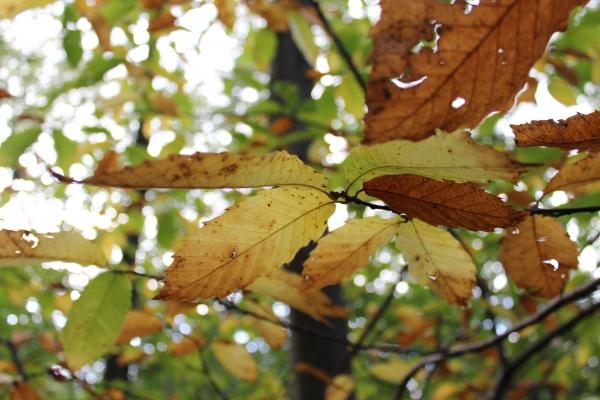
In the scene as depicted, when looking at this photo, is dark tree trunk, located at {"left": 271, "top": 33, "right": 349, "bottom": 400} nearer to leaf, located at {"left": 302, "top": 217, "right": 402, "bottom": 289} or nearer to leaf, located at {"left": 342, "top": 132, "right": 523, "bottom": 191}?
leaf, located at {"left": 302, "top": 217, "right": 402, "bottom": 289}

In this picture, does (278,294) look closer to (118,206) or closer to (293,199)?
(293,199)

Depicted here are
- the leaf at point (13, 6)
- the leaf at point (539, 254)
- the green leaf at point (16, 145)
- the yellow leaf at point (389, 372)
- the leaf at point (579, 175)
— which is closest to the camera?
the leaf at point (579, 175)

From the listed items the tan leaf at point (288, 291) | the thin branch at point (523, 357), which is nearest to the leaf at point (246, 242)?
the tan leaf at point (288, 291)

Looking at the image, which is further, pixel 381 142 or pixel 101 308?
pixel 101 308

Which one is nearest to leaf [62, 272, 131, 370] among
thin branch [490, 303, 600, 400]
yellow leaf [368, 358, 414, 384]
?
thin branch [490, 303, 600, 400]

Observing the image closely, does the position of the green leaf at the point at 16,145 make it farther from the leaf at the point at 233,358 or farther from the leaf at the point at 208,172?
the leaf at the point at 208,172

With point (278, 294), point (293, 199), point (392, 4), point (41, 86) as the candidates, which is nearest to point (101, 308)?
point (278, 294)
